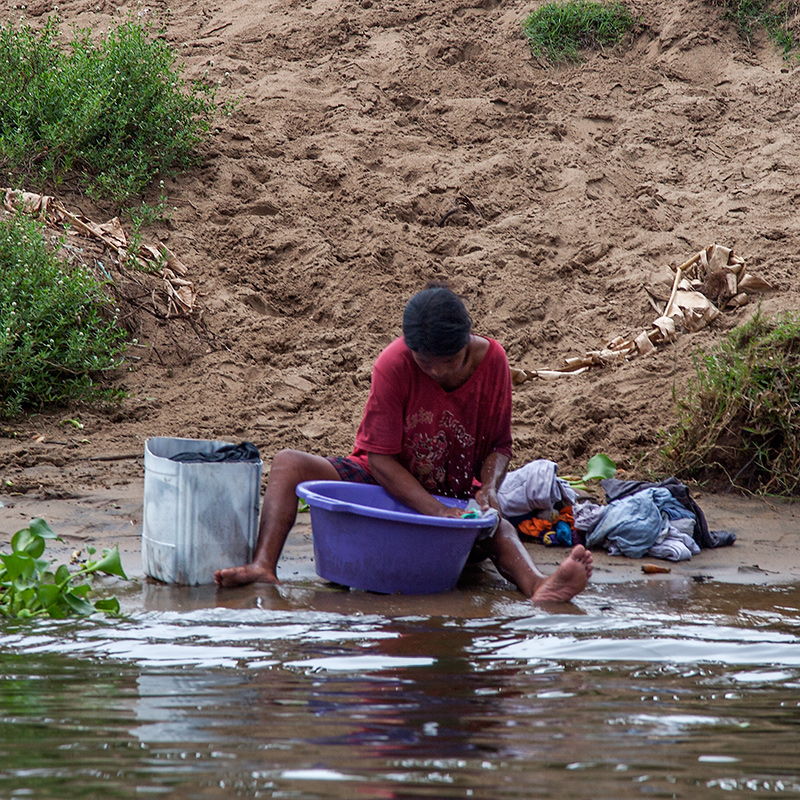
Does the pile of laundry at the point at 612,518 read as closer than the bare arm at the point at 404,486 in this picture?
No

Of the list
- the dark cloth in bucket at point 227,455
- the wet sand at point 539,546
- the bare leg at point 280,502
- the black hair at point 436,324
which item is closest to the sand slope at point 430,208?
the wet sand at point 539,546

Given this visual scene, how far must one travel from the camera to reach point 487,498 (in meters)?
3.80

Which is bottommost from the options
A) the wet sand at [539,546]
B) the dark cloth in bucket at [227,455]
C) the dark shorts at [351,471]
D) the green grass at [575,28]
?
the wet sand at [539,546]

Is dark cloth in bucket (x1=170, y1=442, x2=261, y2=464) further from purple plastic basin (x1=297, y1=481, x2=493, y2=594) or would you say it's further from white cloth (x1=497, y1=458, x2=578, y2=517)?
white cloth (x1=497, y1=458, x2=578, y2=517)

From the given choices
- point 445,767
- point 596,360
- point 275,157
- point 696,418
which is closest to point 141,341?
point 275,157

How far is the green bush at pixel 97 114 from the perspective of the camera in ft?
24.6

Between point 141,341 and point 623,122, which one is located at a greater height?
point 623,122

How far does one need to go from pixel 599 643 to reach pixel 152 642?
4.66 ft

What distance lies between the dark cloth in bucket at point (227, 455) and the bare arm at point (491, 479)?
900 millimetres

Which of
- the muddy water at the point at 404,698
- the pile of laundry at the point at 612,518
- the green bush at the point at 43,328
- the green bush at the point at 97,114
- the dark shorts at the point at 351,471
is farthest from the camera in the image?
the green bush at the point at 97,114

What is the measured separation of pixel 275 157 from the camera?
8219mm

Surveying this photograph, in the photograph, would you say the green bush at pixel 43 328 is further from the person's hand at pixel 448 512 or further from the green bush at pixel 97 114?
the person's hand at pixel 448 512

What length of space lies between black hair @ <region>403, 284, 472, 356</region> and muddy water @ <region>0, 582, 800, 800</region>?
97 centimetres

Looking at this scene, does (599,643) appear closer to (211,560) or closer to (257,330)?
(211,560)
